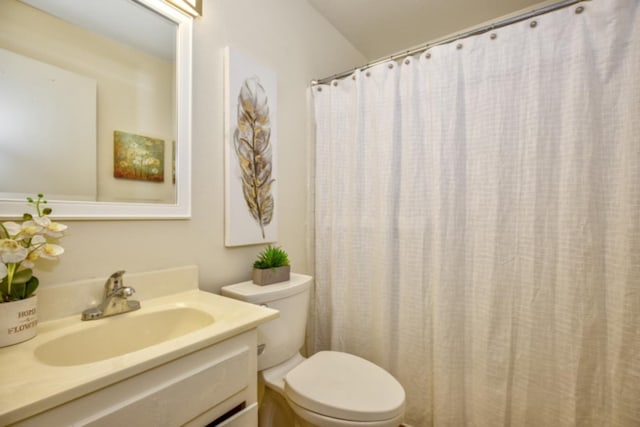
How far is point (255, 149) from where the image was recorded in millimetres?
1337

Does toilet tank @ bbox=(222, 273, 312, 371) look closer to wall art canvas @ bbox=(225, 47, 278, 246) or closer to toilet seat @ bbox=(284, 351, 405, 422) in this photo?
toilet seat @ bbox=(284, 351, 405, 422)

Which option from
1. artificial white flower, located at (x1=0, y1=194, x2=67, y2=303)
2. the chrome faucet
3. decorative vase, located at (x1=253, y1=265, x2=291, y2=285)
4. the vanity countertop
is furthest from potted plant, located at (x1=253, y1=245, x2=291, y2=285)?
artificial white flower, located at (x1=0, y1=194, x2=67, y2=303)

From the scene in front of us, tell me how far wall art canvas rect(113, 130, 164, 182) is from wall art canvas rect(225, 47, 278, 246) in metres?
0.27

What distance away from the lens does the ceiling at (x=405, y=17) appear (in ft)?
5.43

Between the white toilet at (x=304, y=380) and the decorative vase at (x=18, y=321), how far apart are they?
559 millimetres

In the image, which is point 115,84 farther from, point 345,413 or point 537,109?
point 537,109

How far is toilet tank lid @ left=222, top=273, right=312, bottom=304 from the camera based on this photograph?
1.09m

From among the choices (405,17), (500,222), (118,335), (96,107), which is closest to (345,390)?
(118,335)

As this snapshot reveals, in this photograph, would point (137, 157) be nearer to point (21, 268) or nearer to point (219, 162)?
point (219, 162)

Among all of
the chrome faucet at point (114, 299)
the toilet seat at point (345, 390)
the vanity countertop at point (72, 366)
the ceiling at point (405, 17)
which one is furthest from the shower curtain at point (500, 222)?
the chrome faucet at point (114, 299)

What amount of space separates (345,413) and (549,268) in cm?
91

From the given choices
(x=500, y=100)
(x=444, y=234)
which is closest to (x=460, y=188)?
(x=444, y=234)

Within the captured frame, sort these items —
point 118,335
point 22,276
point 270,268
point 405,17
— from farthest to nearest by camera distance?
point 405,17, point 270,268, point 118,335, point 22,276

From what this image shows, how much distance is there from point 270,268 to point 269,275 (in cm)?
3
